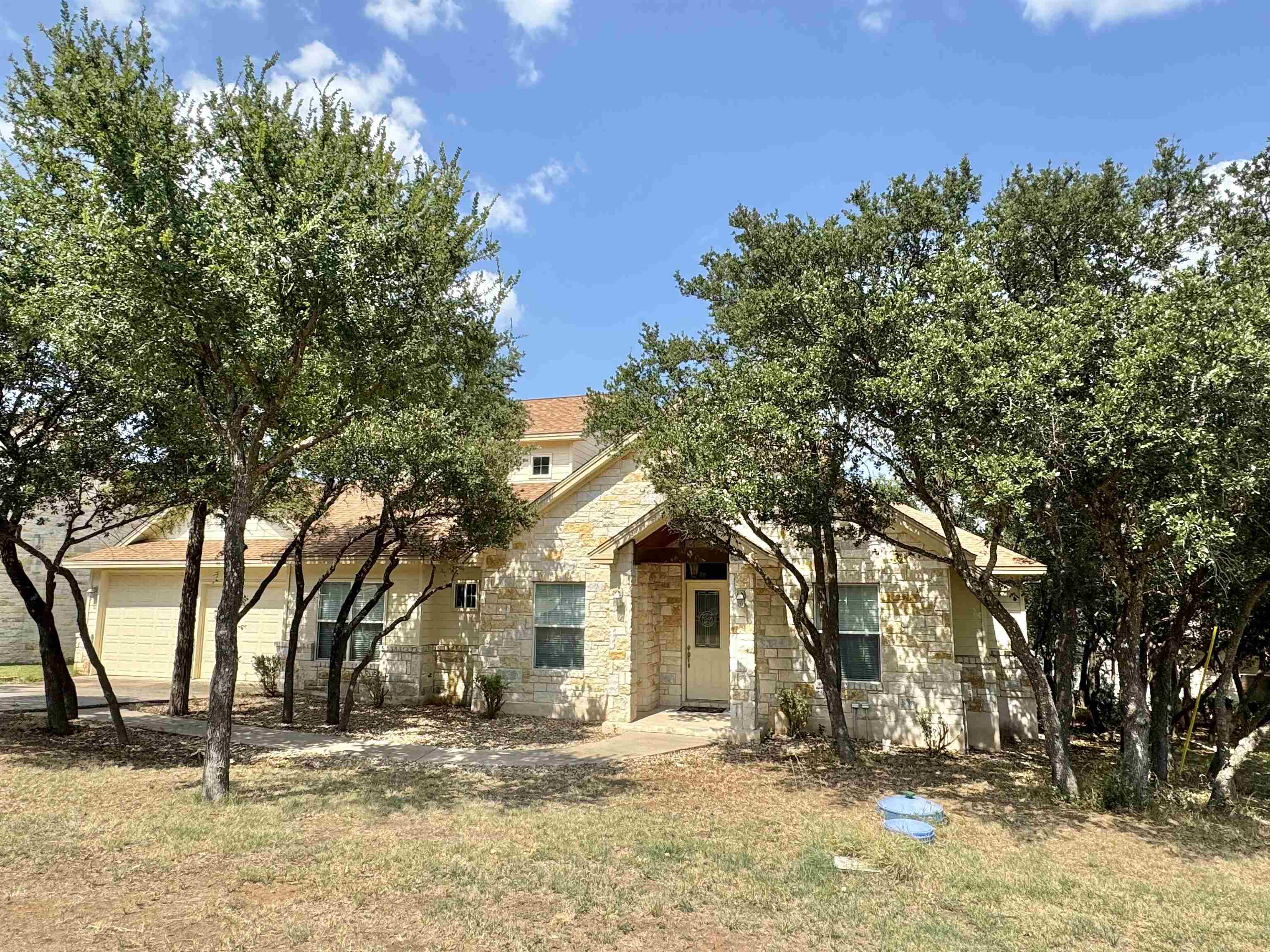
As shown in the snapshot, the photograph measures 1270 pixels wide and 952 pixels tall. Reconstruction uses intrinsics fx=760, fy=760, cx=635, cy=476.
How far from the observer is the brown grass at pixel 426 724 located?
12273mm

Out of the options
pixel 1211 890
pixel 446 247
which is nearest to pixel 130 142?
pixel 446 247

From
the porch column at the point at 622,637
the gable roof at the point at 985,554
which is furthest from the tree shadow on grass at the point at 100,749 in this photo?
the gable roof at the point at 985,554

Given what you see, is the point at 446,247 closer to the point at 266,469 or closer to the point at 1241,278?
the point at 266,469

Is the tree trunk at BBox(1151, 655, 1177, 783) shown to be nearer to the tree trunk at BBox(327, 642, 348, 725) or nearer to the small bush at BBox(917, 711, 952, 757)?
the small bush at BBox(917, 711, 952, 757)

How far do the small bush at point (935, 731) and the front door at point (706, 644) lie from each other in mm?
3980

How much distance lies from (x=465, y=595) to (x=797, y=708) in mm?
7473

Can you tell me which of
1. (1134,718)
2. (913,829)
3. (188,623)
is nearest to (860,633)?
(1134,718)

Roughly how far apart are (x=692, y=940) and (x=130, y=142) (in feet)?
28.9

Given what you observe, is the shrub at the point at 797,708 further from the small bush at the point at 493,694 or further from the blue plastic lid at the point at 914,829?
the small bush at the point at 493,694

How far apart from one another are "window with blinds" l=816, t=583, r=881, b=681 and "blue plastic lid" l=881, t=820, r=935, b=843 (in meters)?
4.87

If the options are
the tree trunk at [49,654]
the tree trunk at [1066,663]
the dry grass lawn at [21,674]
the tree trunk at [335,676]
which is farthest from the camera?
the dry grass lawn at [21,674]

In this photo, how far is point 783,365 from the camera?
335 inches

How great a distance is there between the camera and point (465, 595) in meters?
16.3

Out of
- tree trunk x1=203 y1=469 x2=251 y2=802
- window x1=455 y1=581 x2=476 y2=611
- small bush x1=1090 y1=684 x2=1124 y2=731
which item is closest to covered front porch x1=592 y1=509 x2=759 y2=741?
window x1=455 y1=581 x2=476 y2=611
